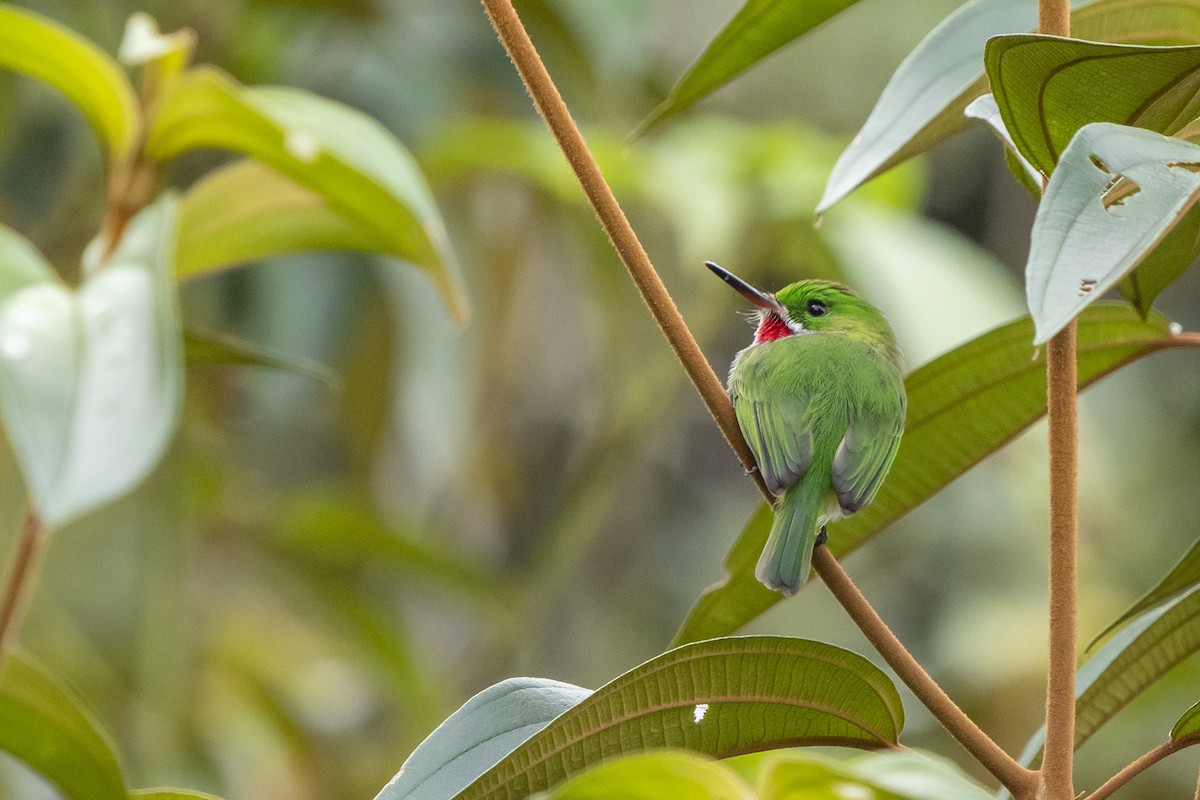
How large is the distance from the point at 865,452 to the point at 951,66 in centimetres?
36

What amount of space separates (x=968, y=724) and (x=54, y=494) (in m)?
0.47

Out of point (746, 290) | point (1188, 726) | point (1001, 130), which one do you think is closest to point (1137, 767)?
point (1188, 726)

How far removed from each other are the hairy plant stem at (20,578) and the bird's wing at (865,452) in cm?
52

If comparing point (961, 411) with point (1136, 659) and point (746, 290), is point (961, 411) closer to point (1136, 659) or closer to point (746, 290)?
point (1136, 659)

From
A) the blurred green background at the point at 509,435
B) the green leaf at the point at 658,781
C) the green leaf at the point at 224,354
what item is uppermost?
the green leaf at the point at 658,781

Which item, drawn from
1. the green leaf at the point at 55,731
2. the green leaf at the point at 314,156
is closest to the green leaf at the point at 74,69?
the green leaf at the point at 314,156

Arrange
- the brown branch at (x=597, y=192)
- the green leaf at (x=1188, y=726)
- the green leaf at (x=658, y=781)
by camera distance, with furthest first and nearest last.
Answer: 1. the green leaf at (x=1188, y=726)
2. the brown branch at (x=597, y=192)
3. the green leaf at (x=658, y=781)

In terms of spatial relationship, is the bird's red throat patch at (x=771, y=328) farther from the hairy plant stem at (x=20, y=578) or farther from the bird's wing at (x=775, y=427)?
the hairy plant stem at (x=20, y=578)

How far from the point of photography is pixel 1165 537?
4242mm

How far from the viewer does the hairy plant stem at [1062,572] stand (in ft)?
1.96

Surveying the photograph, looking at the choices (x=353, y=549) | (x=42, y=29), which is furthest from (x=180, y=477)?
(x=42, y=29)

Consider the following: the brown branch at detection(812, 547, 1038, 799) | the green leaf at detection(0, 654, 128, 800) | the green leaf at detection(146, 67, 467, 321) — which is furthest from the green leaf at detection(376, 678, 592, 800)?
the green leaf at detection(146, 67, 467, 321)

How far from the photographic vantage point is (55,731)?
799 mm

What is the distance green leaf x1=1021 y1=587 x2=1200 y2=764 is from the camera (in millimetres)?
725
